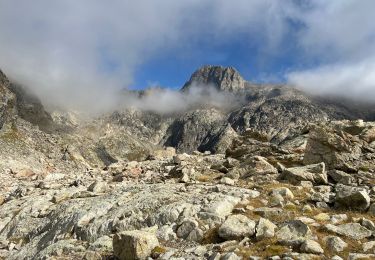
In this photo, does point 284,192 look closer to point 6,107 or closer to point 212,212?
point 212,212

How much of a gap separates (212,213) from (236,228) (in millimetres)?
2580

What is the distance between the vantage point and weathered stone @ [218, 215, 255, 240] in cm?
1941

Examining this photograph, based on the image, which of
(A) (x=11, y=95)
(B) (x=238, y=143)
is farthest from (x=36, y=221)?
(A) (x=11, y=95)

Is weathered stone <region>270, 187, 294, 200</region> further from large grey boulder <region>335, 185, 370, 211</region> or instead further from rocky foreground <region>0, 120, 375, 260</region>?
large grey boulder <region>335, 185, 370, 211</region>

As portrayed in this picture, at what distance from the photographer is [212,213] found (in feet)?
72.7

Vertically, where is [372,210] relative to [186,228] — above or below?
above

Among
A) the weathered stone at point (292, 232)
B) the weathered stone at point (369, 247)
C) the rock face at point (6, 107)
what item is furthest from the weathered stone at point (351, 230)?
the rock face at point (6, 107)

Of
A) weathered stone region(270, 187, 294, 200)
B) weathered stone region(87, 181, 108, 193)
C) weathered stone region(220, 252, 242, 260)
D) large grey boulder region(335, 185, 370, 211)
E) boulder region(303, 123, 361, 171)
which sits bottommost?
weathered stone region(220, 252, 242, 260)

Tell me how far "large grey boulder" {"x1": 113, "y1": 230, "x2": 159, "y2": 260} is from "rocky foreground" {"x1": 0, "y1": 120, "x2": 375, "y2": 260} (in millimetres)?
43

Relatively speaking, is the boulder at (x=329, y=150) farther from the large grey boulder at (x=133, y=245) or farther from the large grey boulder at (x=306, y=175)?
the large grey boulder at (x=133, y=245)

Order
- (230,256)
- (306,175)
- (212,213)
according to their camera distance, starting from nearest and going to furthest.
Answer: (230,256)
(212,213)
(306,175)

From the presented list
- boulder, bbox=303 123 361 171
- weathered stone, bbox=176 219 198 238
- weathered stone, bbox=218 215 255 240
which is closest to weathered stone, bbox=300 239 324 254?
weathered stone, bbox=218 215 255 240

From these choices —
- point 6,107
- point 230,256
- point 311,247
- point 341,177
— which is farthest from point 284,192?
point 6,107

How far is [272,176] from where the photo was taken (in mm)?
31734
